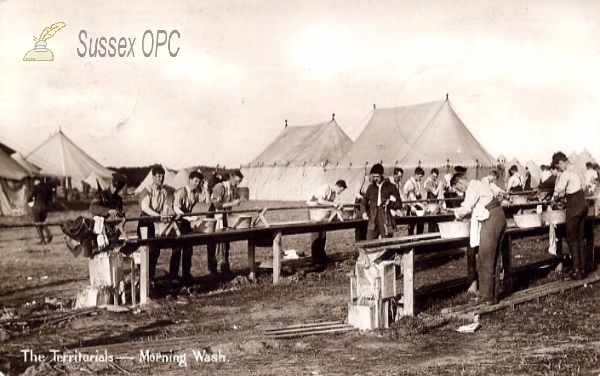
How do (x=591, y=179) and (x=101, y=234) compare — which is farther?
(x=591, y=179)

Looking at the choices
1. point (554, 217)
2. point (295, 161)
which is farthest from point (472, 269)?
point (295, 161)

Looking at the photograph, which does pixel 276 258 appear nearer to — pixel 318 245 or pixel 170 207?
pixel 318 245

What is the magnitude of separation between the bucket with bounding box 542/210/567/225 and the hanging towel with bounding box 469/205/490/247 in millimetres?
1949

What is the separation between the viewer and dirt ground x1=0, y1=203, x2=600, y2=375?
4.64 m

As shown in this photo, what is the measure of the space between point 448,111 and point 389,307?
15.5 meters

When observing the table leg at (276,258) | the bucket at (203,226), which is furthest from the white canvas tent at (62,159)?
the table leg at (276,258)

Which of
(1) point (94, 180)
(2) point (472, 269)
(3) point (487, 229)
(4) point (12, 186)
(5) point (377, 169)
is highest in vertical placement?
(1) point (94, 180)

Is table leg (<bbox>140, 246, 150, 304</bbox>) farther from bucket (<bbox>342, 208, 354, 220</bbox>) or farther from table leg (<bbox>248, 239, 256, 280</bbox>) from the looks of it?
bucket (<bbox>342, 208, 354, 220</bbox>)

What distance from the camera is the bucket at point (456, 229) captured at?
275 inches

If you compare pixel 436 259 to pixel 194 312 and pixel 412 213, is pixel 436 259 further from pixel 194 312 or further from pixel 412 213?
pixel 194 312

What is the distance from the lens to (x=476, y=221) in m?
6.83

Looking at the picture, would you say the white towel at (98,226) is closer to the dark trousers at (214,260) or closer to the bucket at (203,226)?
the bucket at (203,226)

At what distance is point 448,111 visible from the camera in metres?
20.6

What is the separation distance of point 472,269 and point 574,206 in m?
1.73
